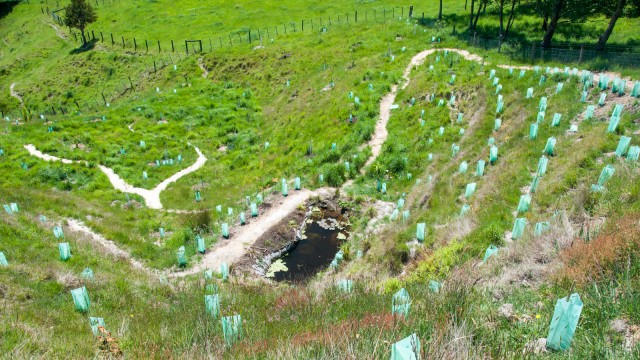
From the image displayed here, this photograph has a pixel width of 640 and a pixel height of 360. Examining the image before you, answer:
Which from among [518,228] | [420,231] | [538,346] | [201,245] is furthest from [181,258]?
[538,346]

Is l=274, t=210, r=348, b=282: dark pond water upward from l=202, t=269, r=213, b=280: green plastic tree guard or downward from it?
downward

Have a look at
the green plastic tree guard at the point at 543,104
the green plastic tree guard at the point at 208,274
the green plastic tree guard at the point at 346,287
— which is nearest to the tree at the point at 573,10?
the green plastic tree guard at the point at 543,104

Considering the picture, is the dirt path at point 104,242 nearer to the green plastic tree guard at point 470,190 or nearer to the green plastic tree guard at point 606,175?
the green plastic tree guard at point 470,190

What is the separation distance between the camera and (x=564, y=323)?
430cm

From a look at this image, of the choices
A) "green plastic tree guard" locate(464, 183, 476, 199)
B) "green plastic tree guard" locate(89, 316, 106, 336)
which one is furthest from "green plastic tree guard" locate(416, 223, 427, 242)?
"green plastic tree guard" locate(89, 316, 106, 336)

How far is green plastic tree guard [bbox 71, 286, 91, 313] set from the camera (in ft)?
25.8

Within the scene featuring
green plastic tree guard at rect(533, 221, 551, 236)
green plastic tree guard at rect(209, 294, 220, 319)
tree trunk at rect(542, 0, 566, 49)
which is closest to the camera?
green plastic tree guard at rect(209, 294, 220, 319)

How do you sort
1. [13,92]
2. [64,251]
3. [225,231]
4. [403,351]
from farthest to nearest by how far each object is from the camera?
[13,92] < [225,231] < [64,251] < [403,351]

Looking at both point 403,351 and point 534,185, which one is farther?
point 534,185

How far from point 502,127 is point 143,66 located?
147ft

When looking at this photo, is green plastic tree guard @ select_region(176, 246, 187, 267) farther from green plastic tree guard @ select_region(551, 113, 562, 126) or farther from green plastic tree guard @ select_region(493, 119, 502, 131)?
green plastic tree guard @ select_region(551, 113, 562, 126)

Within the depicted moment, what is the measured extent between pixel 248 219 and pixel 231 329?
40.7 feet

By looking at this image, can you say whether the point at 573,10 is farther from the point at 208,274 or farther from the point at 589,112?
the point at 208,274

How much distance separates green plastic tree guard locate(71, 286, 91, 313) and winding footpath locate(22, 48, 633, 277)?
602cm
